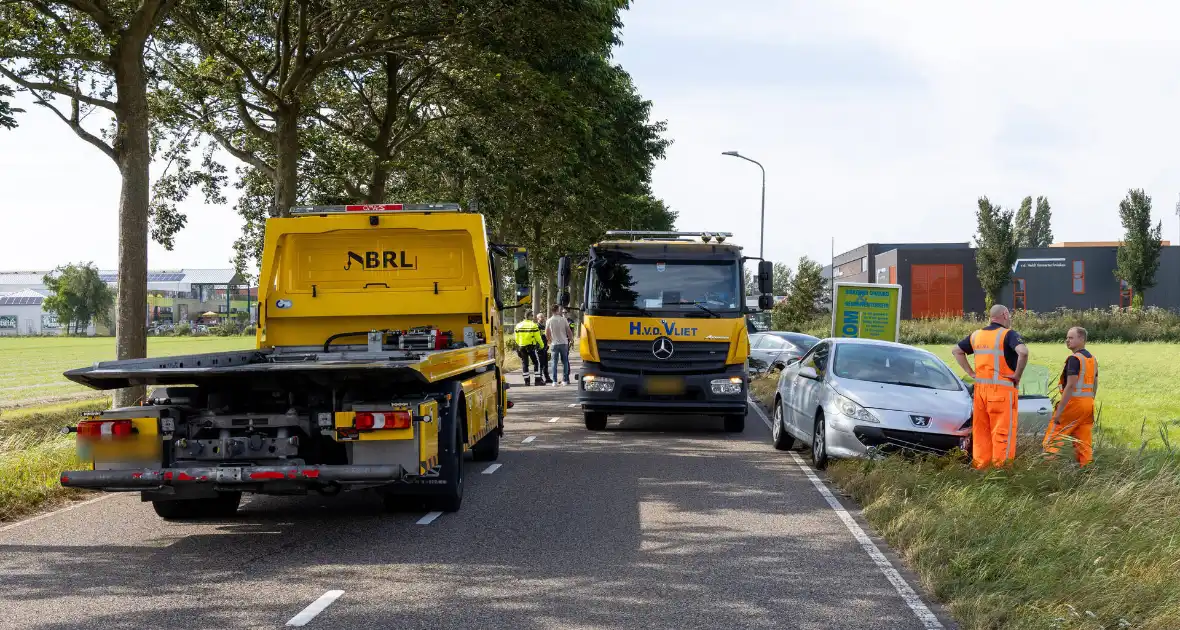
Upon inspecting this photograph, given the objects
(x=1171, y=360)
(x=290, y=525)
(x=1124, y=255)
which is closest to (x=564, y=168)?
(x=290, y=525)

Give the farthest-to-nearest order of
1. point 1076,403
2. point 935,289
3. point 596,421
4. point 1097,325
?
point 935,289, point 1097,325, point 596,421, point 1076,403

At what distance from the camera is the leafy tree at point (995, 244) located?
7094 centimetres

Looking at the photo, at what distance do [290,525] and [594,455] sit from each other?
5.09 meters

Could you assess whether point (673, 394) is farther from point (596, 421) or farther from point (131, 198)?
point (131, 198)

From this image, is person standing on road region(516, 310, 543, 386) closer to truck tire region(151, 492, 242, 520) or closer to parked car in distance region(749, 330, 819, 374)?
parked car in distance region(749, 330, 819, 374)

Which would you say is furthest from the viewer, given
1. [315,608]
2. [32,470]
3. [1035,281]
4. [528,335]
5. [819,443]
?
[1035,281]

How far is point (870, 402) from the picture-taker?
11.2 m

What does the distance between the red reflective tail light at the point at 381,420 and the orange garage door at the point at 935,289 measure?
74.9 meters

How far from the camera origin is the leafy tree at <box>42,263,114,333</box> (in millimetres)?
110312

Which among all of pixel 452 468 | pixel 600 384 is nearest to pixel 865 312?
pixel 600 384

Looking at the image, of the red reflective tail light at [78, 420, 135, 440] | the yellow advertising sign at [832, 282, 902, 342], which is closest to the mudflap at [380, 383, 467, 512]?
the red reflective tail light at [78, 420, 135, 440]

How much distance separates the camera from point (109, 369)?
25.3ft

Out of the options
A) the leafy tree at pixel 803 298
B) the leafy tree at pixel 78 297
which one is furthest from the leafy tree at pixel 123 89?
the leafy tree at pixel 78 297

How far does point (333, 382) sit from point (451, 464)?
1410 millimetres
